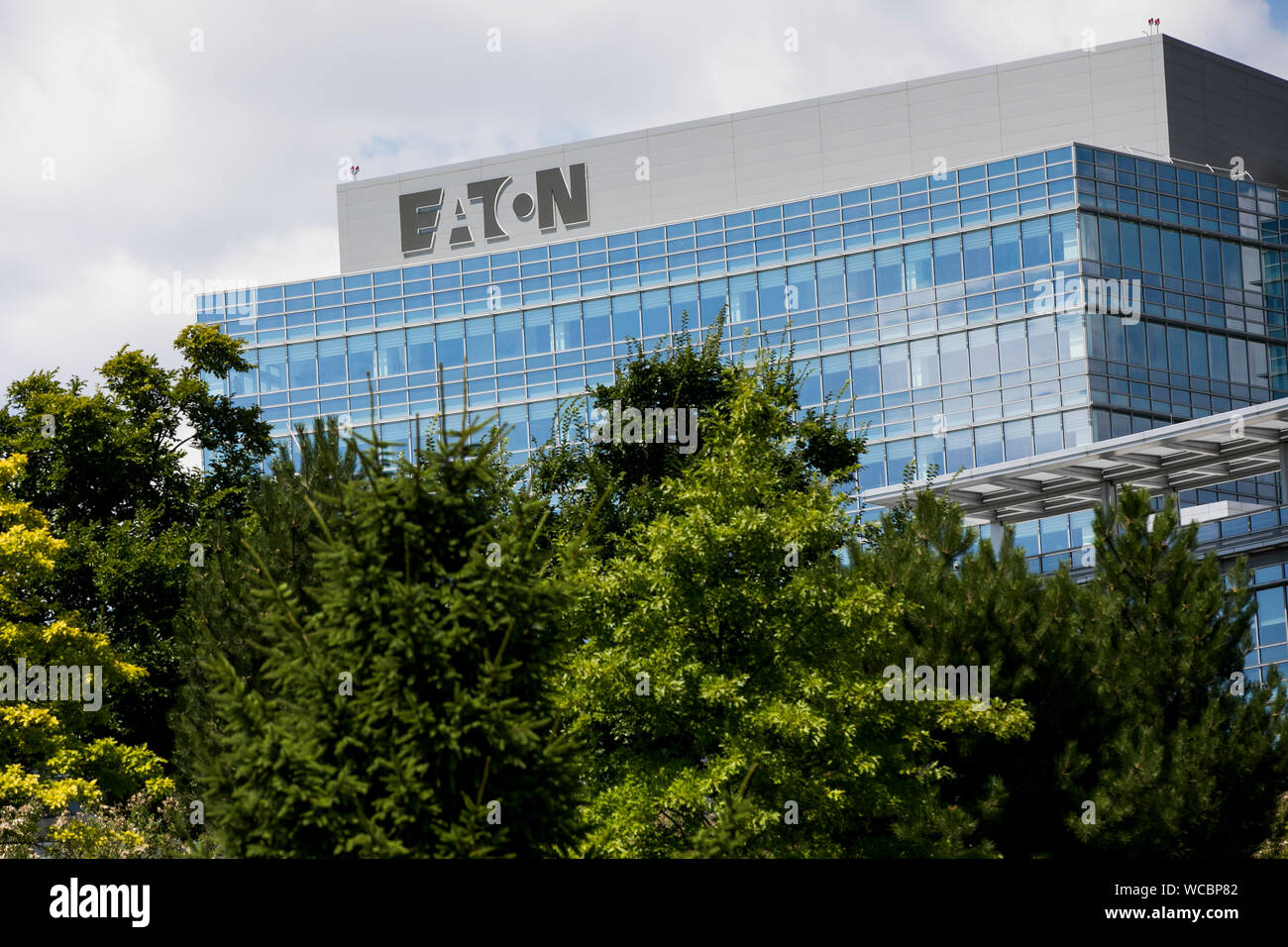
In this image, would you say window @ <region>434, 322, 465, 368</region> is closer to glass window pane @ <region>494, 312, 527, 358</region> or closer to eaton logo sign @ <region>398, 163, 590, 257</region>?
glass window pane @ <region>494, 312, 527, 358</region>

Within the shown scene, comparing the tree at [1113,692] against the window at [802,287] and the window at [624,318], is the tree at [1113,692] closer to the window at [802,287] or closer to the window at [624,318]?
the window at [802,287]

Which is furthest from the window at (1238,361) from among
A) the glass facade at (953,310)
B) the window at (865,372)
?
the window at (865,372)

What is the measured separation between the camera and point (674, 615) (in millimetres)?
21422

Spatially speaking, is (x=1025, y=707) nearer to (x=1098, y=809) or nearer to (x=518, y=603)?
(x=1098, y=809)

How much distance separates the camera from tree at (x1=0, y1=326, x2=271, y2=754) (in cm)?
3244

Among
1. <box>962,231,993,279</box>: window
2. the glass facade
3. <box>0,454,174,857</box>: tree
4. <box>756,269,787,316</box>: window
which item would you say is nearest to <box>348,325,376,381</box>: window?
the glass facade

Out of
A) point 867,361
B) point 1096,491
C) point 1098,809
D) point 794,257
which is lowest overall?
point 1098,809

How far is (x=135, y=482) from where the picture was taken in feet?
115

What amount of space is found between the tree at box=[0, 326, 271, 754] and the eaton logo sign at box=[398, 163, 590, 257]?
38.2 meters

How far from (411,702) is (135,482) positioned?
22.3 m

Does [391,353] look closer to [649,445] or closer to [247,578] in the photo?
[649,445]
